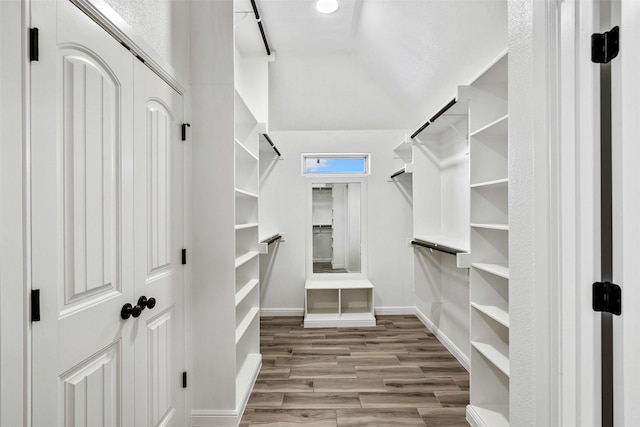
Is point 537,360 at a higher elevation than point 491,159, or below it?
below

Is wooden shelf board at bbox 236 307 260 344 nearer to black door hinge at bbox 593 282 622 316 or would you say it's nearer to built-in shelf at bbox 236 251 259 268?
built-in shelf at bbox 236 251 259 268

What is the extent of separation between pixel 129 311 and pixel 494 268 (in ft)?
6.14

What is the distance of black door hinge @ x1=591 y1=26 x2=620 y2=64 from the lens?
42.3 inches

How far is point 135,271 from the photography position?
5.16ft

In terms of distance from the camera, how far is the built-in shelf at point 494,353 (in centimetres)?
193

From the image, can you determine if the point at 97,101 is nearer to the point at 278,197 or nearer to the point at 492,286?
the point at 492,286

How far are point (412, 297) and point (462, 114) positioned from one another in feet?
8.49

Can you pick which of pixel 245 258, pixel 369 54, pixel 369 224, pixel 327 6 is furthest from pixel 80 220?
pixel 369 224

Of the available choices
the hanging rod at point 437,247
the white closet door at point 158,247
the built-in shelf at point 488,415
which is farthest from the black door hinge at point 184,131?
the built-in shelf at point 488,415

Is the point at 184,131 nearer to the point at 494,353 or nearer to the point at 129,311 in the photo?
the point at 129,311

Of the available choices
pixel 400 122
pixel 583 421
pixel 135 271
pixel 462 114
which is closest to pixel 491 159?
pixel 462 114

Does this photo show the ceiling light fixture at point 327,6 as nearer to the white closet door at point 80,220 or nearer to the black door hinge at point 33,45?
the white closet door at point 80,220

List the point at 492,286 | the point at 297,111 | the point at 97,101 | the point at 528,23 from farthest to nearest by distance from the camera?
the point at 297,111, the point at 492,286, the point at 528,23, the point at 97,101

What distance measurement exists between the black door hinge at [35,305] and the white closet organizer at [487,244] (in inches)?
82.6
